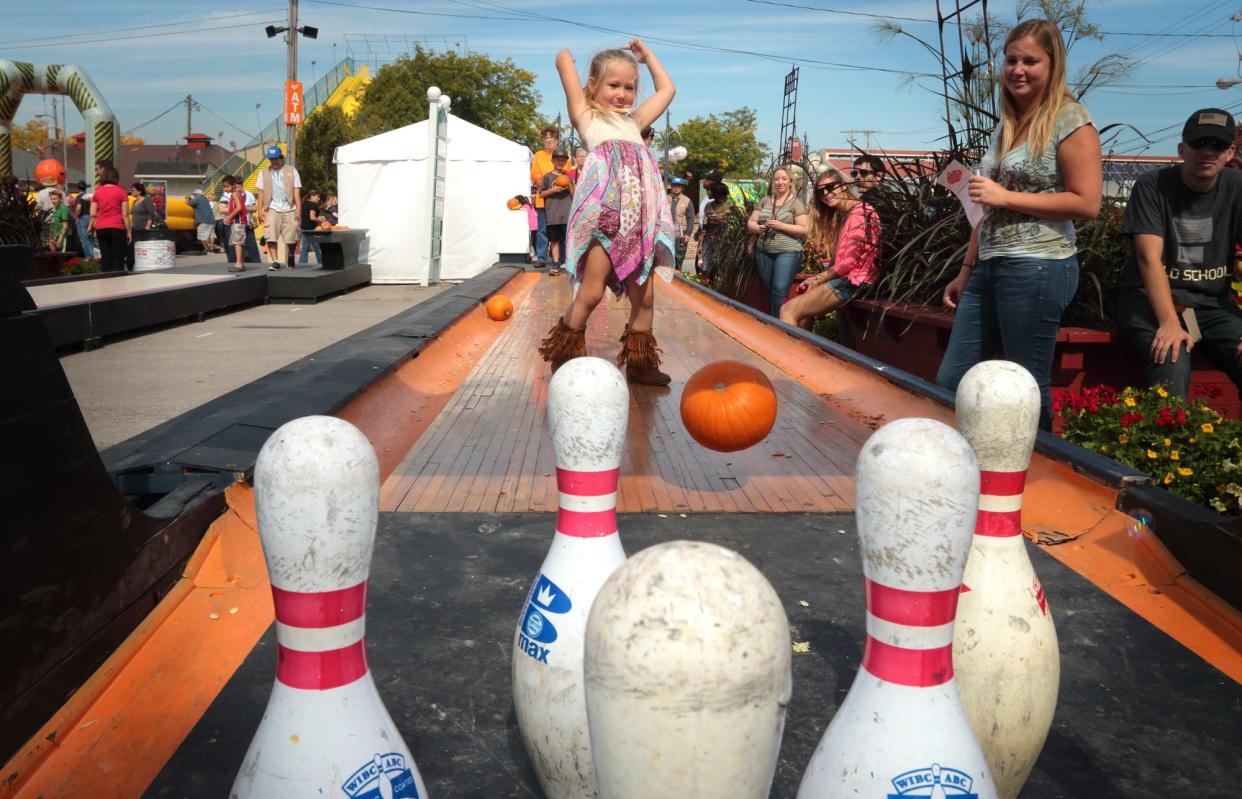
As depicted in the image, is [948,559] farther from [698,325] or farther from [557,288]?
[557,288]

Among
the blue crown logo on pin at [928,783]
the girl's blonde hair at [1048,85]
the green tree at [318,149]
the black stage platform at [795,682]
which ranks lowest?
the black stage platform at [795,682]

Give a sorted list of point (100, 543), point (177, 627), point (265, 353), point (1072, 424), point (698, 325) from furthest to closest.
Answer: point (265, 353)
point (698, 325)
point (1072, 424)
point (177, 627)
point (100, 543)

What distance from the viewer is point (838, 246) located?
585cm

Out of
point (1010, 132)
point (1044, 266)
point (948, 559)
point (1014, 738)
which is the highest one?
point (1010, 132)

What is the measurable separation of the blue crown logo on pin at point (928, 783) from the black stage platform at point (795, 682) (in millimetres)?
365

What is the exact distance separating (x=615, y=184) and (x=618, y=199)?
0.18 feet

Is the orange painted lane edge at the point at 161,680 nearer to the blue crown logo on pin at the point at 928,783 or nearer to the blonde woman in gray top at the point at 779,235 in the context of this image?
the blue crown logo on pin at the point at 928,783

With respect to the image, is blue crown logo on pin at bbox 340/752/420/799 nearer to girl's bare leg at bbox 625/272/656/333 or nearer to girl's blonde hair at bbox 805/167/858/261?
girl's bare leg at bbox 625/272/656/333

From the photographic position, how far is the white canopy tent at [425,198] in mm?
13211

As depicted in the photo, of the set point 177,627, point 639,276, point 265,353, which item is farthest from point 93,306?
point 177,627

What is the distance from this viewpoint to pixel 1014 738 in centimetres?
117

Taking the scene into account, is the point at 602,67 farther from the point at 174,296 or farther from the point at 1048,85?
the point at 174,296

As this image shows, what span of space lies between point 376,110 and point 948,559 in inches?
1574

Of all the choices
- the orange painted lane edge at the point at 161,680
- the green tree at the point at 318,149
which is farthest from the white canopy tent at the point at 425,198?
the green tree at the point at 318,149
